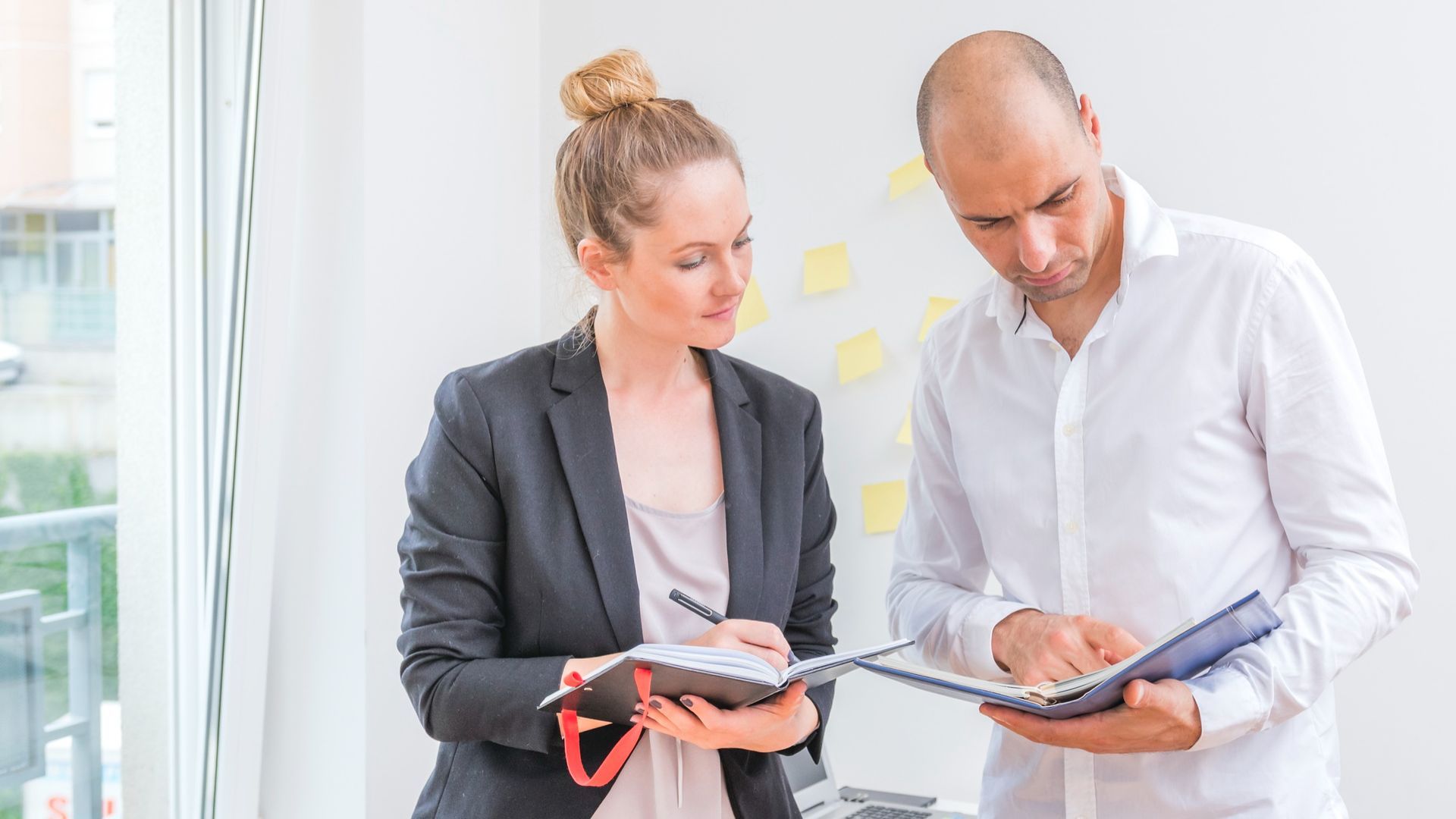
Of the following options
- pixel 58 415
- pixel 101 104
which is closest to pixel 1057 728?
pixel 58 415

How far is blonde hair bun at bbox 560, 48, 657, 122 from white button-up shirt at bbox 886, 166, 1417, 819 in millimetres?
499

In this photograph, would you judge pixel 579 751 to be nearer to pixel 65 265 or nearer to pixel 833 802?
pixel 833 802

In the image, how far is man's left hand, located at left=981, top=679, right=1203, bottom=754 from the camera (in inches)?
41.7

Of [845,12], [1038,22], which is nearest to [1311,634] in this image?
[1038,22]

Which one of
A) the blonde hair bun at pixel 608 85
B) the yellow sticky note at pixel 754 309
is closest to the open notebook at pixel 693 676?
the blonde hair bun at pixel 608 85

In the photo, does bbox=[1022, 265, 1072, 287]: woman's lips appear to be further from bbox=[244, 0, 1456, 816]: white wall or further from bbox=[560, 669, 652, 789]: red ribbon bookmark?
bbox=[244, 0, 1456, 816]: white wall

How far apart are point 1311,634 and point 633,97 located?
3.11 feet

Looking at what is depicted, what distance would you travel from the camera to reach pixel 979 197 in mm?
1227

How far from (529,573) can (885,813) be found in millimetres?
1000

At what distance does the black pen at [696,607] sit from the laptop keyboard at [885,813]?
0.81 m

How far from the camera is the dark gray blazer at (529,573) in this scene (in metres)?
1.27

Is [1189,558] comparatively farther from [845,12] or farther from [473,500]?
[845,12]

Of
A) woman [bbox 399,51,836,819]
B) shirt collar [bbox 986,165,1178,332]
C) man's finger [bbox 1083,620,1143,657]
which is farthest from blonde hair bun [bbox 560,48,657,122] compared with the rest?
man's finger [bbox 1083,620,1143,657]

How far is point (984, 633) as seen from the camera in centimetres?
133
